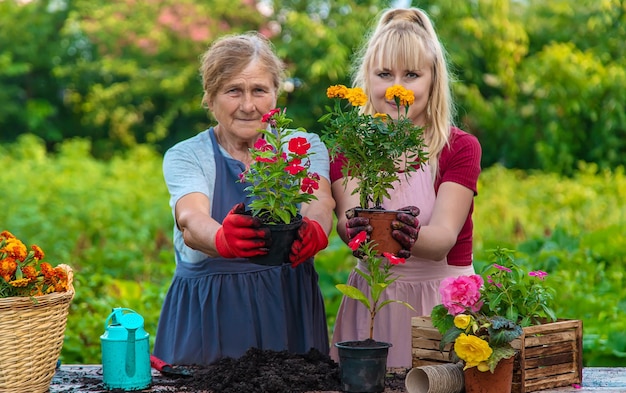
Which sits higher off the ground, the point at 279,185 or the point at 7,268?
the point at 279,185

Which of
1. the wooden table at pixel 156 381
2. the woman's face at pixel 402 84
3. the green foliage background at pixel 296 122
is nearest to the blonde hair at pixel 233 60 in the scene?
the woman's face at pixel 402 84

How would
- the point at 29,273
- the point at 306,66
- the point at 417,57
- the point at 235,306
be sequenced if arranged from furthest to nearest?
the point at 306,66 < the point at 235,306 < the point at 417,57 < the point at 29,273

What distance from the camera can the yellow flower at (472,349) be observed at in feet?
6.51

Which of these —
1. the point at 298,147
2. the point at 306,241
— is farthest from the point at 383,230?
the point at 298,147

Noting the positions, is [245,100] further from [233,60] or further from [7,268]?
[7,268]

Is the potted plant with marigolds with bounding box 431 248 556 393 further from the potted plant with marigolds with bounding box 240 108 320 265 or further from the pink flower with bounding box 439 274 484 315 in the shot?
the potted plant with marigolds with bounding box 240 108 320 265

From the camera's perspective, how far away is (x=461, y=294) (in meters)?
2.09

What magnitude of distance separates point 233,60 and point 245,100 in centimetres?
13

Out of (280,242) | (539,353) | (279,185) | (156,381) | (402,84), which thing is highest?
(402,84)

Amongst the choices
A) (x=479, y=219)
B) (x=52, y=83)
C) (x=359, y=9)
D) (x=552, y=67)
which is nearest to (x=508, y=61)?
(x=552, y=67)

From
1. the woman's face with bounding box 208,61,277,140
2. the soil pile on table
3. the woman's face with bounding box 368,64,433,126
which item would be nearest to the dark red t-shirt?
the woman's face with bounding box 368,64,433,126

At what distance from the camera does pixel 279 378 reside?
7.00 ft

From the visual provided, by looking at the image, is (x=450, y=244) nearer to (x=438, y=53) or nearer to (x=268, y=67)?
(x=438, y=53)

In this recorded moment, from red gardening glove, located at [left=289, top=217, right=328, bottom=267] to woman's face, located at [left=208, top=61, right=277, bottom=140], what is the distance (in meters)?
0.48
